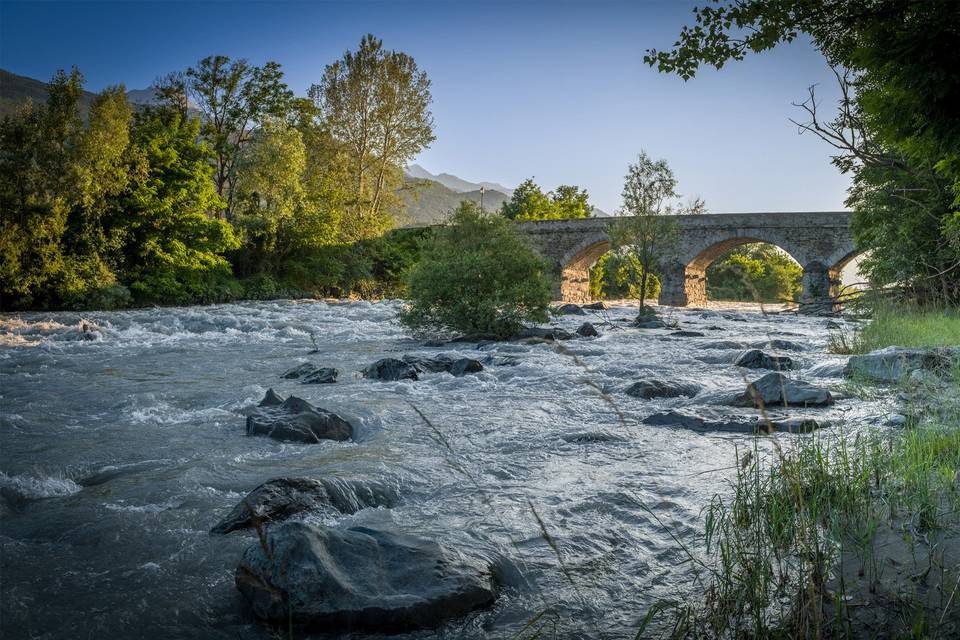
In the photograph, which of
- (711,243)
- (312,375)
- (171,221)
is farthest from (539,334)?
(711,243)

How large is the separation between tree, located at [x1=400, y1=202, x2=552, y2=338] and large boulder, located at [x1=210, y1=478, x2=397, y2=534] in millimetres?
10421

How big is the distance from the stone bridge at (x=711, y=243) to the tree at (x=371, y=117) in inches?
353

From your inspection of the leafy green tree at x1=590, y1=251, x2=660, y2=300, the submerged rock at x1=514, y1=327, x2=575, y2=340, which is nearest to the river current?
the submerged rock at x1=514, y1=327, x2=575, y2=340

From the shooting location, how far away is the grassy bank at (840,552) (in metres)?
2.35

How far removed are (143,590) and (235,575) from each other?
0.42 meters

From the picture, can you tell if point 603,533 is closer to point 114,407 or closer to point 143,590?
point 143,590

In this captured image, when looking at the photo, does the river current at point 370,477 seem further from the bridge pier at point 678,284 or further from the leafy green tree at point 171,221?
the bridge pier at point 678,284

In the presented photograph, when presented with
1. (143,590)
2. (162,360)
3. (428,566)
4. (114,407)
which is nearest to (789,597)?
(428,566)

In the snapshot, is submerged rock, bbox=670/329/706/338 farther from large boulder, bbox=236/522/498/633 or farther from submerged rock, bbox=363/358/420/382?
large boulder, bbox=236/522/498/633

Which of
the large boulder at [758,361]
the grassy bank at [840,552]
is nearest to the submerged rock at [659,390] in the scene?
the large boulder at [758,361]

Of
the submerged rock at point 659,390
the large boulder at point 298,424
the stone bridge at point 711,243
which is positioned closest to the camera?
the large boulder at point 298,424

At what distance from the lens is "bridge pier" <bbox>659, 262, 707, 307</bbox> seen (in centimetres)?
3716

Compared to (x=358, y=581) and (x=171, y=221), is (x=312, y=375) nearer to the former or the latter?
(x=358, y=581)

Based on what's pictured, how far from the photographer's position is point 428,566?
9.53ft
